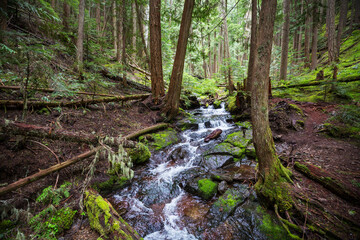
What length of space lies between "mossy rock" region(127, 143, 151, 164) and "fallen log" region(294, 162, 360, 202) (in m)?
4.79

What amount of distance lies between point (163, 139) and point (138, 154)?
77.8 inches

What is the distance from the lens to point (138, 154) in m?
5.60

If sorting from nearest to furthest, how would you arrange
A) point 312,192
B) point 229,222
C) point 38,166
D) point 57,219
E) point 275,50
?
point 57,219 < point 312,192 < point 229,222 < point 38,166 < point 275,50

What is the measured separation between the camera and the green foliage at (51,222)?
104 inches

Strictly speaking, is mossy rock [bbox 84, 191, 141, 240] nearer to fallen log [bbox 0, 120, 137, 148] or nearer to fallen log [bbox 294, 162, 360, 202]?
fallen log [bbox 0, 120, 137, 148]

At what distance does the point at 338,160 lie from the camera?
3.93 meters

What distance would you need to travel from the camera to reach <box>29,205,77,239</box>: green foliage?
264 centimetres

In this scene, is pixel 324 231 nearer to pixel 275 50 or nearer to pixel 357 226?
pixel 357 226

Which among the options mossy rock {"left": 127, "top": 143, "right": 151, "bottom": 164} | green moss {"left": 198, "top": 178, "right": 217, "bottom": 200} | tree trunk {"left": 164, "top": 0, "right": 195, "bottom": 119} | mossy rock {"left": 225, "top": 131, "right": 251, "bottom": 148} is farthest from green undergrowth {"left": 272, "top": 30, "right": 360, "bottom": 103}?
mossy rock {"left": 127, "top": 143, "right": 151, "bottom": 164}

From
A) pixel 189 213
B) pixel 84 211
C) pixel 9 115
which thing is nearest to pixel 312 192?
pixel 189 213

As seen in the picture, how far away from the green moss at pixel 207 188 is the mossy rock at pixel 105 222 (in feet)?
6.74

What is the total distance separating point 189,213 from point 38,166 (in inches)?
158

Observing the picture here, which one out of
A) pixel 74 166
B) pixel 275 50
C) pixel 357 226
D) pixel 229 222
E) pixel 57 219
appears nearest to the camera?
pixel 357 226

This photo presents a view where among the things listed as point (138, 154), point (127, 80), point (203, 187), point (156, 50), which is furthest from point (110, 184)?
point (127, 80)
